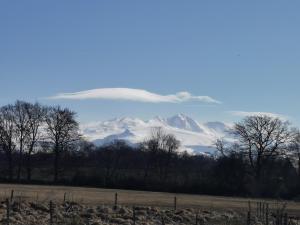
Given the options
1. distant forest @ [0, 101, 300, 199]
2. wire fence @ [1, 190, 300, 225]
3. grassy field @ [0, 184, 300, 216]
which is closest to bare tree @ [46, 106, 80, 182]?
distant forest @ [0, 101, 300, 199]

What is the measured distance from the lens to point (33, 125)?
120 metres

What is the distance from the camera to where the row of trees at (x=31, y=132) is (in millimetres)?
118000

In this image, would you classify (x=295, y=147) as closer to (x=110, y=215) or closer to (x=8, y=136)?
(x=8, y=136)

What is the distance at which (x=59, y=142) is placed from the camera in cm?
11831

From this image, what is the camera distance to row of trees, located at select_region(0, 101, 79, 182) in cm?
11800

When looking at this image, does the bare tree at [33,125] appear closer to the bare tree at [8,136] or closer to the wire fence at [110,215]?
the bare tree at [8,136]

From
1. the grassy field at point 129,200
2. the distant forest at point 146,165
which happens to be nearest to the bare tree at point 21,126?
the distant forest at point 146,165

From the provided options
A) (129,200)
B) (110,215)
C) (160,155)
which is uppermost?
(160,155)

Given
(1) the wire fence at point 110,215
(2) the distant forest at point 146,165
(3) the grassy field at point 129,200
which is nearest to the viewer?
(1) the wire fence at point 110,215

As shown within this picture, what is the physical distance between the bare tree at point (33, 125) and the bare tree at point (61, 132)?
2.56 metres

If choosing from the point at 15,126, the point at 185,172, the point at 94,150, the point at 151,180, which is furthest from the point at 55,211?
→ the point at 94,150

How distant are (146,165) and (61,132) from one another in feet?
72.9

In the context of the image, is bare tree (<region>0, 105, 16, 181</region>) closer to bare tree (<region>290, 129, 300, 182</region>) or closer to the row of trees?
the row of trees

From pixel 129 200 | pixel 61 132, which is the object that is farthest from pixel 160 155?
pixel 129 200
